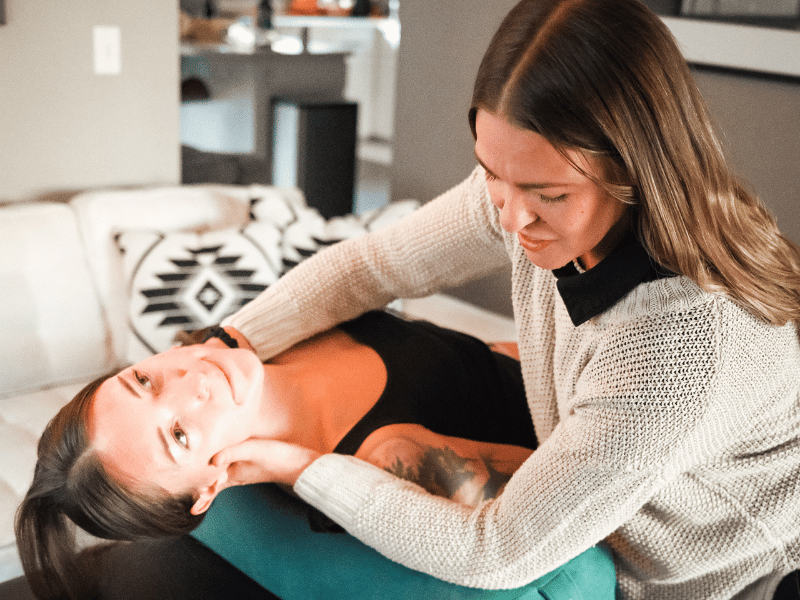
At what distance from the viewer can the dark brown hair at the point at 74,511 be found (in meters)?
1.20

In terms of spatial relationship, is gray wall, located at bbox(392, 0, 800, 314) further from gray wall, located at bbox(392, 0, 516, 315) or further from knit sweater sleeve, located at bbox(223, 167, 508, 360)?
knit sweater sleeve, located at bbox(223, 167, 508, 360)

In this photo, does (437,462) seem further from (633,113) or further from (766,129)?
(766,129)

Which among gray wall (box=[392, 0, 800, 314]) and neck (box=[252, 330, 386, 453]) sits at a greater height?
gray wall (box=[392, 0, 800, 314])

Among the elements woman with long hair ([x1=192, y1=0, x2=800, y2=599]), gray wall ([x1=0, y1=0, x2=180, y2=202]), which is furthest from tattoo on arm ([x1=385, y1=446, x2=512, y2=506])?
gray wall ([x1=0, y1=0, x2=180, y2=202])

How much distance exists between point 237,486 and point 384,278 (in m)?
0.44

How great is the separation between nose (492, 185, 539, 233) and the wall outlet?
1.81 m

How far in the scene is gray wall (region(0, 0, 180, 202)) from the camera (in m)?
2.18

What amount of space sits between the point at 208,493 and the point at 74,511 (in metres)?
0.21

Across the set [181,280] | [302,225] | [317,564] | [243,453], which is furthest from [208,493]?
[302,225]

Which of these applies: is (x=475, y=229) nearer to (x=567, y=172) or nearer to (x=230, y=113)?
(x=567, y=172)

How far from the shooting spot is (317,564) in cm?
119

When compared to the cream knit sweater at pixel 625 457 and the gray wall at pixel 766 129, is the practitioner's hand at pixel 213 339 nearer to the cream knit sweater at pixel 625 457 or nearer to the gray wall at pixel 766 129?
the cream knit sweater at pixel 625 457

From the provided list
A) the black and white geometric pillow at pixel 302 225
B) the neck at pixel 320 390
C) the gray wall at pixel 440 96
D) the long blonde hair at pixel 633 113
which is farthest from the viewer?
the gray wall at pixel 440 96

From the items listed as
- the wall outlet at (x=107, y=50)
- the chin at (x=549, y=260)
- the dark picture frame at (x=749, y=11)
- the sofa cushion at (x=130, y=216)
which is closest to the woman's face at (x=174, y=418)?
the chin at (x=549, y=260)
